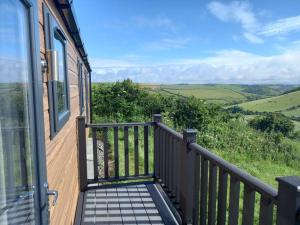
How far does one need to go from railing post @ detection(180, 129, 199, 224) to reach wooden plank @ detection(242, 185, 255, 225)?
925 millimetres

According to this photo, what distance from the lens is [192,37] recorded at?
47188 millimetres

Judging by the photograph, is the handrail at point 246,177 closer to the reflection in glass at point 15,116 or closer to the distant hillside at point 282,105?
the reflection in glass at point 15,116

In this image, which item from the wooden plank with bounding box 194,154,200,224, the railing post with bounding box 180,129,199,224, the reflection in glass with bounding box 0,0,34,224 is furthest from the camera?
the railing post with bounding box 180,129,199,224

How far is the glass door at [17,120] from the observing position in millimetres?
937

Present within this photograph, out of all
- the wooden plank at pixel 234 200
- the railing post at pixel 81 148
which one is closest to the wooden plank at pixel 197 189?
the wooden plank at pixel 234 200

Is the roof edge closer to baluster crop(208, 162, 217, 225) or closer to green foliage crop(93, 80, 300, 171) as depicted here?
baluster crop(208, 162, 217, 225)

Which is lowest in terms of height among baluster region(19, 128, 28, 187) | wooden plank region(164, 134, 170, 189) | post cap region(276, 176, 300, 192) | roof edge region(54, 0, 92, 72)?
wooden plank region(164, 134, 170, 189)

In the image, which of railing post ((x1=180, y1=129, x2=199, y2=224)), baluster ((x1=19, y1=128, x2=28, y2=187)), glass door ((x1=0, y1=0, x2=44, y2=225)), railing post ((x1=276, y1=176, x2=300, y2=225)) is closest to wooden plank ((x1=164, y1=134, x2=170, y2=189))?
railing post ((x1=180, y1=129, x2=199, y2=224))

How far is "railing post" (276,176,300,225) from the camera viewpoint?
1.19 m

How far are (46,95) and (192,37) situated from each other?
47.7 m

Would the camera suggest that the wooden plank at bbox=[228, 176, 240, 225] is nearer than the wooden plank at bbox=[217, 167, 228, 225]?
Yes

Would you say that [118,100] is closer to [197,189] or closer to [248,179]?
[197,189]

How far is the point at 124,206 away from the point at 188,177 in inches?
48.3

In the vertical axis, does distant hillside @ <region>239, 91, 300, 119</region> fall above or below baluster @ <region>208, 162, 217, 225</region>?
below
